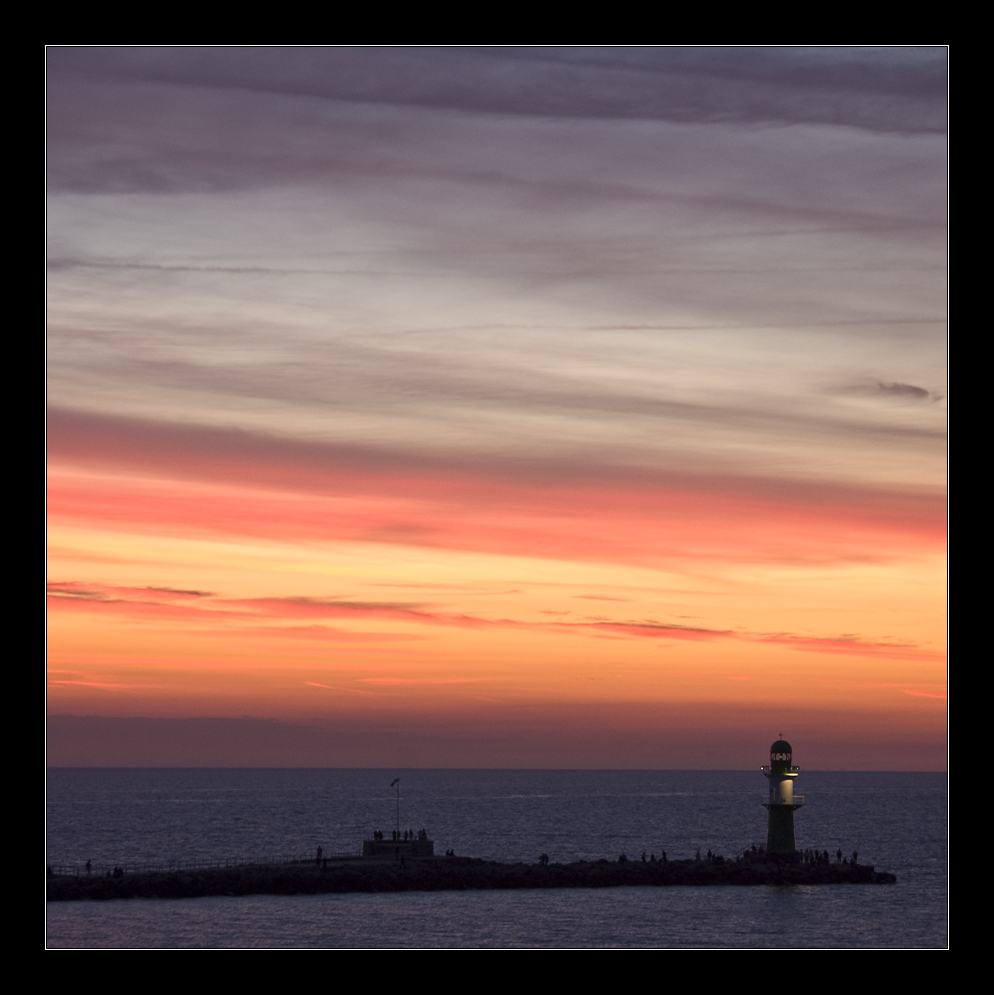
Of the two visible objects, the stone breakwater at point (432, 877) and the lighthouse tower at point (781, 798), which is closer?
the stone breakwater at point (432, 877)

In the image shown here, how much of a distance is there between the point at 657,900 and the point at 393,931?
2468 cm

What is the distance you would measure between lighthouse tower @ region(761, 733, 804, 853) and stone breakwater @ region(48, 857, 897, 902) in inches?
63.6

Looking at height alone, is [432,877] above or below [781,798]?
below

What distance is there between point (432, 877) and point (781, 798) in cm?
2698

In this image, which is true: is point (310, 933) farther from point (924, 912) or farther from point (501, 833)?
point (501, 833)

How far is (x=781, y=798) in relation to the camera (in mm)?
95938

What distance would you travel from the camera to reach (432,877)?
298ft

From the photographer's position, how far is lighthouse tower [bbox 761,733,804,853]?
3750 inches

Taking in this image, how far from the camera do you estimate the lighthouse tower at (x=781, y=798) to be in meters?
95.2

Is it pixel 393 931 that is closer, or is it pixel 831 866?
pixel 393 931

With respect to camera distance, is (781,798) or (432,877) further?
(781,798)

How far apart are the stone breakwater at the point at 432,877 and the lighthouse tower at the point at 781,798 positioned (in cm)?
161
